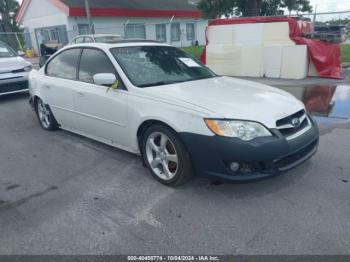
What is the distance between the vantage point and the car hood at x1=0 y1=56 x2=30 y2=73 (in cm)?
806

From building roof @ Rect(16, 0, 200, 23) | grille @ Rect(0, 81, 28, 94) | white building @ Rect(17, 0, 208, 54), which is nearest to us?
grille @ Rect(0, 81, 28, 94)

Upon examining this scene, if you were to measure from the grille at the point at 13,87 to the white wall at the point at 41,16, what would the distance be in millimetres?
17097

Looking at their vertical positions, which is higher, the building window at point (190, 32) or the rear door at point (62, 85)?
the rear door at point (62, 85)

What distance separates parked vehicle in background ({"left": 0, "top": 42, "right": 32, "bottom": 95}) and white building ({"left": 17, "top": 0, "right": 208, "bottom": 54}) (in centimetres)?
1449

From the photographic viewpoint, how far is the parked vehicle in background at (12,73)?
809 cm

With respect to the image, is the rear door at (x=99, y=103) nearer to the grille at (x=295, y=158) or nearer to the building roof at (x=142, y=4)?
the grille at (x=295, y=158)

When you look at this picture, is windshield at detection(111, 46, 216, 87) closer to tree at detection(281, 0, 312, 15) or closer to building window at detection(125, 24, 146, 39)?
tree at detection(281, 0, 312, 15)

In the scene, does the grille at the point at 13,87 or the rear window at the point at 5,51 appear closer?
the grille at the point at 13,87

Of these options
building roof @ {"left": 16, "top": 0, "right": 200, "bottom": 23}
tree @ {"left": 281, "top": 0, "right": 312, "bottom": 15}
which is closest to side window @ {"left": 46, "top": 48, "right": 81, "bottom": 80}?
building roof @ {"left": 16, "top": 0, "right": 200, "bottom": 23}

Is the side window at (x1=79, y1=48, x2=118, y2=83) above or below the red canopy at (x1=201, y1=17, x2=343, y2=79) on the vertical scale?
above

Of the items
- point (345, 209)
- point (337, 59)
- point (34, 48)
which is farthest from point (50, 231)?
point (34, 48)

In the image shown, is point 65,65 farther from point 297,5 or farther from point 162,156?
point 297,5

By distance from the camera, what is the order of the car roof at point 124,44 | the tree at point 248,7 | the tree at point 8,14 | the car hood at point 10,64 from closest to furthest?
1. the car roof at point 124,44
2. the car hood at point 10,64
3. the tree at point 248,7
4. the tree at point 8,14

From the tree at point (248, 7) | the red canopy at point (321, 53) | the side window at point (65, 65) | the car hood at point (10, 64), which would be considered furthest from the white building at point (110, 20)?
the side window at point (65, 65)
